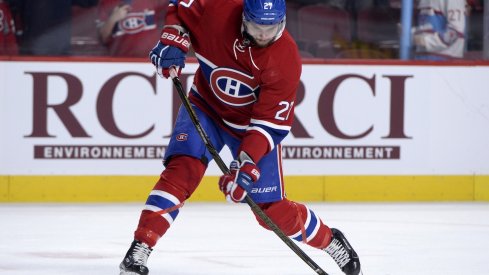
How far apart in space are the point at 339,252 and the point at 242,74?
790 mm

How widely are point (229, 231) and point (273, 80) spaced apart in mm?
1844

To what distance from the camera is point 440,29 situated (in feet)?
24.0

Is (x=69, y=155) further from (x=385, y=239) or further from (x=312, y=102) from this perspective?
(x=385, y=239)

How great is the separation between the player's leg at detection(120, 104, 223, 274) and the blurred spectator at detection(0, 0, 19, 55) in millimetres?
2676

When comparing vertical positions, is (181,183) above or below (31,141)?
above

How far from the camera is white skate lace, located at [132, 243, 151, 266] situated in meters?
4.05

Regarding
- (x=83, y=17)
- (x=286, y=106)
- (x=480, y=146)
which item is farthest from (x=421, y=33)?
(x=286, y=106)

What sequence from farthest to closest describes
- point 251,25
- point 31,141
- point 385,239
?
point 31,141, point 385,239, point 251,25

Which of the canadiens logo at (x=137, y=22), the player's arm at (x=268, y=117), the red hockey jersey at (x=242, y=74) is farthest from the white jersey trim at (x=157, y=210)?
the canadiens logo at (x=137, y=22)

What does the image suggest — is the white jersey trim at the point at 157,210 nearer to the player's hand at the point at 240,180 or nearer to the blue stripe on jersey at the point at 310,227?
the player's hand at the point at 240,180

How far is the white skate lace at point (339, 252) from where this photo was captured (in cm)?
449

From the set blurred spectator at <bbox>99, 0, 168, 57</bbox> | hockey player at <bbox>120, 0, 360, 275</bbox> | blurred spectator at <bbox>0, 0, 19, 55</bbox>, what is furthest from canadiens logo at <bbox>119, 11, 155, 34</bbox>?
hockey player at <bbox>120, 0, 360, 275</bbox>

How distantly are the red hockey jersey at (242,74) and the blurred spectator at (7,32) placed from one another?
2.70 m

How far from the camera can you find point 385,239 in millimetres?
5641
